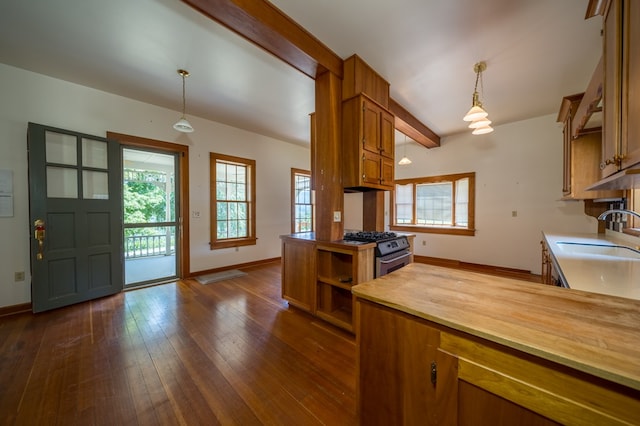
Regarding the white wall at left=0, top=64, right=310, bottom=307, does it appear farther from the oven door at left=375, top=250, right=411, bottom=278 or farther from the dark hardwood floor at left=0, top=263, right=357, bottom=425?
the oven door at left=375, top=250, right=411, bottom=278

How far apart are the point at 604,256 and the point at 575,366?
204 centimetres

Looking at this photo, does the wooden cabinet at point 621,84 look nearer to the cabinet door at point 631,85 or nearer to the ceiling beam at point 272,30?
the cabinet door at point 631,85

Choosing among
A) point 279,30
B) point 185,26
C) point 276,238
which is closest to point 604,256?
point 279,30

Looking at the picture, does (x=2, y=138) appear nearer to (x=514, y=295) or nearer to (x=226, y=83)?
(x=226, y=83)

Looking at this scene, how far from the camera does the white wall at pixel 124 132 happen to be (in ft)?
8.87

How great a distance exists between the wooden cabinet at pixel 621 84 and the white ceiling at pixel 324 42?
0.96 metres

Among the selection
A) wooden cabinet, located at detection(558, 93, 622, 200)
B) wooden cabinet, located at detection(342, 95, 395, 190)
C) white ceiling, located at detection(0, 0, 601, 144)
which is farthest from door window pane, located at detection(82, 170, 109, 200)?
wooden cabinet, located at detection(558, 93, 622, 200)

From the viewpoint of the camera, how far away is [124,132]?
343 centimetres

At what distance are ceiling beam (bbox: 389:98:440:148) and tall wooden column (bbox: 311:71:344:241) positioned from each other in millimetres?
1235

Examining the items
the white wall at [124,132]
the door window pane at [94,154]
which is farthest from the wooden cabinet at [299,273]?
the door window pane at [94,154]

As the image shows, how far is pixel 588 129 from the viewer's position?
2.66 metres

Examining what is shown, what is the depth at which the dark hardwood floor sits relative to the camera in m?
1.45

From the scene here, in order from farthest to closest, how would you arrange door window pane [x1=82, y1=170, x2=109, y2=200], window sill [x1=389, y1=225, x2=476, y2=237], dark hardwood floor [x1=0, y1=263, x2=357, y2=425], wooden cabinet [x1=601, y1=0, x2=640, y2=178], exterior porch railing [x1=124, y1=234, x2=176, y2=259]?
1. exterior porch railing [x1=124, y1=234, x2=176, y2=259]
2. window sill [x1=389, y1=225, x2=476, y2=237]
3. door window pane [x1=82, y1=170, x2=109, y2=200]
4. dark hardwood floor [x1=0, y1=263, x2=357, y2=425]
5. wooden cabinet [x1=601, y1=0, x2=640, y2=178]

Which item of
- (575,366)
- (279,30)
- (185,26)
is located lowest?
(575,366)
